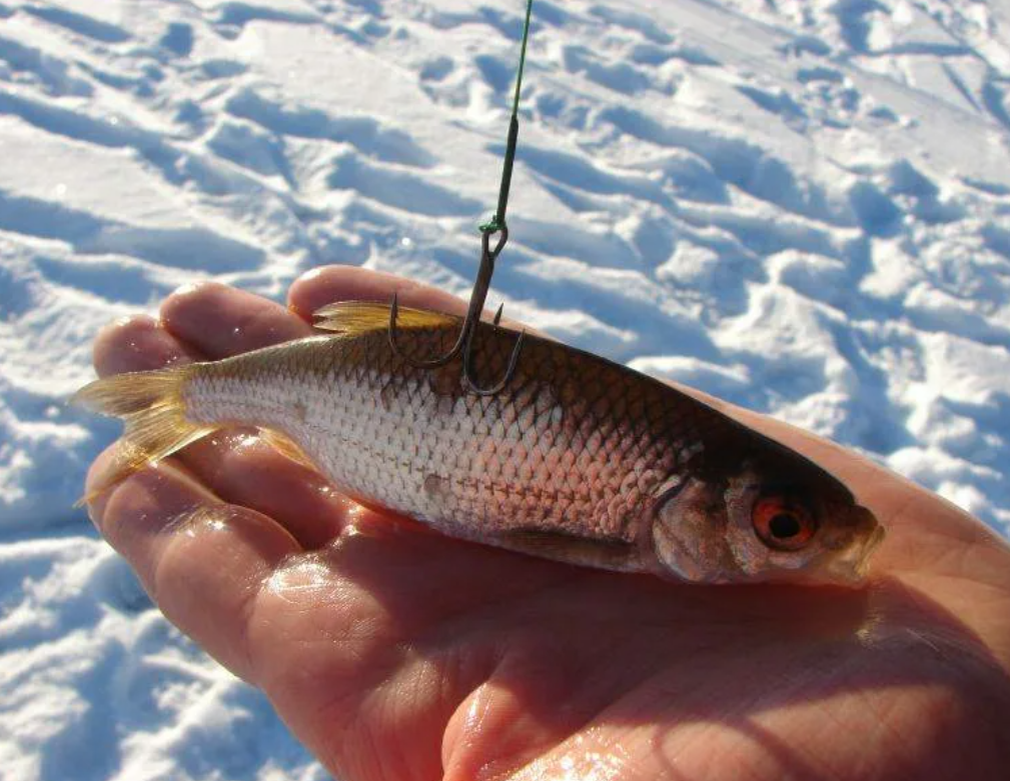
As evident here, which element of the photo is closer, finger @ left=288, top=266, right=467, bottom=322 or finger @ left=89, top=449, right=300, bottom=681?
finger @ left=89, top=449, right=300, bottom=681

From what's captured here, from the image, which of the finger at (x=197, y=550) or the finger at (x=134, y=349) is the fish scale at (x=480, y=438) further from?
the finger at (x=134, y=349)

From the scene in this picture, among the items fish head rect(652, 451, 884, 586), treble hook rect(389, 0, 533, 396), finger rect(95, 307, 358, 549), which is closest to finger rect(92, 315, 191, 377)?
finger rect(95, 307, 358, 549)

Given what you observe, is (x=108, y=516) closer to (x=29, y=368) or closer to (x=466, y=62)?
(x=29, y=368)

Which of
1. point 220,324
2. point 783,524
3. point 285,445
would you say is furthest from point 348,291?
point 783,524

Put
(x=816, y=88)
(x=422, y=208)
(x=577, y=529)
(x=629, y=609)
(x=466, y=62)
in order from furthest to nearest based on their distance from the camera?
(x=816, y=88)
(x=466, y=62)
(x=422, y=208)
(x=577, y=529)
(x=629, y=609)

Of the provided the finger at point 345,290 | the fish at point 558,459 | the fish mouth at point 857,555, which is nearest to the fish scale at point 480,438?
the fish at point 558,459

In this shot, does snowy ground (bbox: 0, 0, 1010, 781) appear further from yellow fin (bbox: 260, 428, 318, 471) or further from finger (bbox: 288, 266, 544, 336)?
finger (bbox: 288, 266, 544, 336)

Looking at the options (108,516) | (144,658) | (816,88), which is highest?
(816,88)

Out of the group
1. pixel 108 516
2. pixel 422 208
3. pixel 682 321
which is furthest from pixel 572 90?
pixel 108 516
